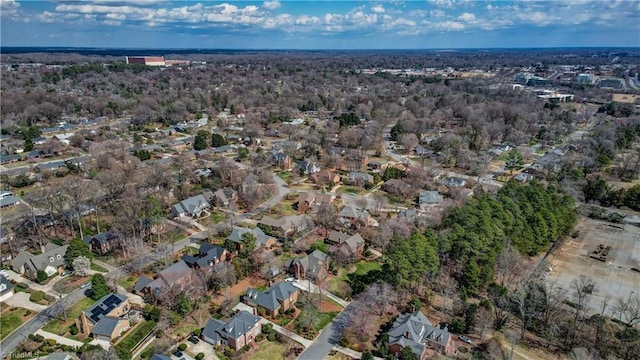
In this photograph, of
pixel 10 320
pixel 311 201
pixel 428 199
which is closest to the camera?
pixel 10 320

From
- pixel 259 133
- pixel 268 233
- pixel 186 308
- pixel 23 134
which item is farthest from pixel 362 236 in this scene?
pixel 23 134

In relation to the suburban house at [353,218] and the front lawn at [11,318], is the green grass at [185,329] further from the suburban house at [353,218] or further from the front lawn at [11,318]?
the suburban house at [353,218]

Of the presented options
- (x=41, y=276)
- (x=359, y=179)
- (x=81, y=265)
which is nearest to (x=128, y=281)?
(x=81, y=265)

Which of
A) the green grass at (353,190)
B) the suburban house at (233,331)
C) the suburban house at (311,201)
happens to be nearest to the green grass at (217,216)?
the suburban house at (311,201)

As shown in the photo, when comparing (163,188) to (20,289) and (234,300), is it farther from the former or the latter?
(234,300)

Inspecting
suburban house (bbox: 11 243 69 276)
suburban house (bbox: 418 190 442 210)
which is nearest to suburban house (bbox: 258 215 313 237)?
suburban house (bbox: 418 190 442 210)

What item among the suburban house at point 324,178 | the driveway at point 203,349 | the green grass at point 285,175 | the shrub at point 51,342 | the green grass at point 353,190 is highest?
the suburban house at point 324,178

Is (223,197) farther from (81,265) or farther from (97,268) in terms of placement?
(81,265)
